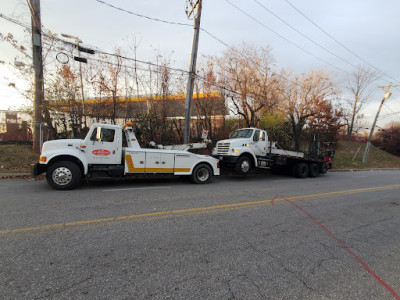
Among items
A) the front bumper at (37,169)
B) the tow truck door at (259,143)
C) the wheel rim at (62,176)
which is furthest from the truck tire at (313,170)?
the front bumper at (37,169)

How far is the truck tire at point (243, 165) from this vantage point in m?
9.68

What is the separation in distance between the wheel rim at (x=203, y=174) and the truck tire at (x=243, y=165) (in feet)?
5.62

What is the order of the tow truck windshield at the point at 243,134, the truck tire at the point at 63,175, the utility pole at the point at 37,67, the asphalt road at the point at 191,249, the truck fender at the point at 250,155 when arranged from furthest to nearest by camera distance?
the tow truck windshield at the point at 243,134, the utility pole at the point at 37,67, the truck fender at the point at 250,155, the truck tire at the point at 63,175, the asphalt road at the point at 191,249

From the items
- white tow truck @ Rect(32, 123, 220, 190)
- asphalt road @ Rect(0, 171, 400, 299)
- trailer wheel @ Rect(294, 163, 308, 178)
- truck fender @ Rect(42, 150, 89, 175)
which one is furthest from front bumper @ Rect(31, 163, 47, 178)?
trailer wheel @ Rect(294, 163, 308, 178)

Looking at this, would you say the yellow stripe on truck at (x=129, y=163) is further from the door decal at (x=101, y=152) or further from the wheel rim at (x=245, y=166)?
the wheel rim at (x=245, y=166)

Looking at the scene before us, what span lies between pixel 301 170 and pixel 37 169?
12341 mm

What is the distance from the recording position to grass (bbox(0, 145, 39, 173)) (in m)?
9.31

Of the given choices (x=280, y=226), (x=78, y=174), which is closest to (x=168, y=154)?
(x=78, y=174)

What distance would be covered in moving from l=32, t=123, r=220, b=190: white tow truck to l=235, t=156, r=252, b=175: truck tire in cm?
163

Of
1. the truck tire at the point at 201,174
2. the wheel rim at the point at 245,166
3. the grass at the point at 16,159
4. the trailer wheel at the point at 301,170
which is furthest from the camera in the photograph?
the trailer wheel at the point at 301,170

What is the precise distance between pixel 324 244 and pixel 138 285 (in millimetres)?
3152

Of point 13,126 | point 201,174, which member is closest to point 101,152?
→ point 201,174

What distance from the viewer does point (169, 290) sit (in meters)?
2.27

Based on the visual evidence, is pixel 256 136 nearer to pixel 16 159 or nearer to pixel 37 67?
pixel 37 67
